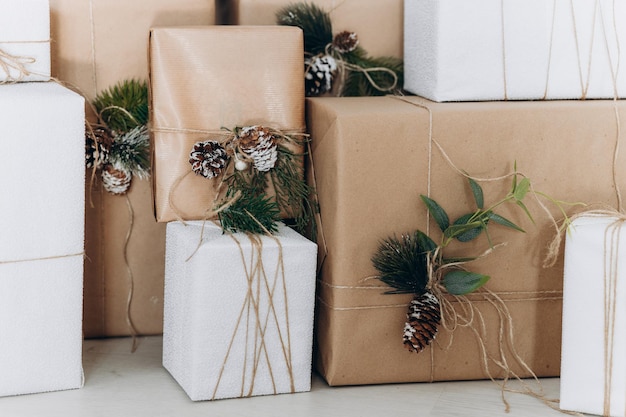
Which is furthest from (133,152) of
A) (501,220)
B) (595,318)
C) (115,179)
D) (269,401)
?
(595,318)

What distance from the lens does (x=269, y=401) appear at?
3.93 feet

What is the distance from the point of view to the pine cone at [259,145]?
1226 mm

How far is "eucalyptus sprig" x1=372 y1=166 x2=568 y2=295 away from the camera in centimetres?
120

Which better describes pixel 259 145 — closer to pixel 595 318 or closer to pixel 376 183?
pixel 376 183

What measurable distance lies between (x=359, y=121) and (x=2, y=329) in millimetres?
503

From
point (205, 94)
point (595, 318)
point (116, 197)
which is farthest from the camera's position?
point (116, 197)

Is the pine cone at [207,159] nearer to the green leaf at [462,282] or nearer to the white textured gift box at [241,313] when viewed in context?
the white textured gift box at [241,313]

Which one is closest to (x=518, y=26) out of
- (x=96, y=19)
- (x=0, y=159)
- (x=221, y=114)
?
(x=221, y=114)

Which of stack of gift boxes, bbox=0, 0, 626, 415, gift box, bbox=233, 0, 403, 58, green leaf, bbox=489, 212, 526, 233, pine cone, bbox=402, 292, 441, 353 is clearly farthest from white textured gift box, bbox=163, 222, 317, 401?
gift box, bbox=233, 0, 403, 58

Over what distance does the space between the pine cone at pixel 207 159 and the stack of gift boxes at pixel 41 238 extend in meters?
0.14

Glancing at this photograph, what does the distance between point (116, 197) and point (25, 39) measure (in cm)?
25

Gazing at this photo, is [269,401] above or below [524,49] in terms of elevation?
below

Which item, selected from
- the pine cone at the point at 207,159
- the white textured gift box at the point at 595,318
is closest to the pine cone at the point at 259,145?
the pine cone at the point at 207,159

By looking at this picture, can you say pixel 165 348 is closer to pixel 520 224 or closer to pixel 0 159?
pixel 0 159
